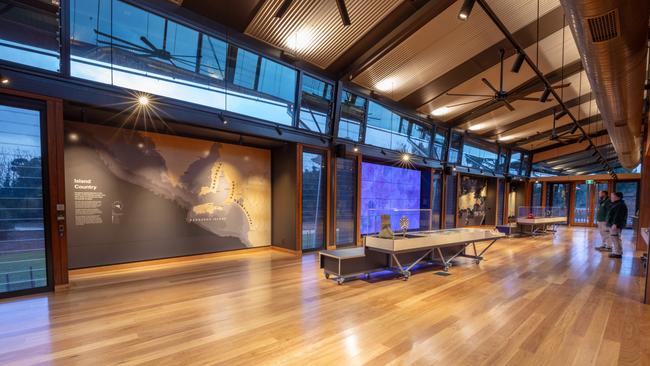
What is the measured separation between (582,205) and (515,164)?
4.09 metres

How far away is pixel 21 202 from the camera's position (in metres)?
3.63

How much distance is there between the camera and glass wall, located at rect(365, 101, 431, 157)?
7707mm

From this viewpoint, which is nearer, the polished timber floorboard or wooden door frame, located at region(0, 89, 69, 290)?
the polished timber floorboard

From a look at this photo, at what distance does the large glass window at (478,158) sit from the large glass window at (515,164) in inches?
57.4

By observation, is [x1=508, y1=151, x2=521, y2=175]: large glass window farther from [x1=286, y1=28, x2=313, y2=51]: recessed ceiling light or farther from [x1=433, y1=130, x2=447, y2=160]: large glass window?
[x1=286, y1=28, x2=313, y2=51]: recessed ceiling light

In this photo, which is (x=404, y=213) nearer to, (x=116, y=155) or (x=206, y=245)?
(x=206, y=245)

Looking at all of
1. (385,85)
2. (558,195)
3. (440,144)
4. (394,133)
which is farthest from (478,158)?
(385,85)

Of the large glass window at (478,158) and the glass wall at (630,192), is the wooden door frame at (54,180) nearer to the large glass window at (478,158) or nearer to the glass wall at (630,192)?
the large glass window at (478,158)

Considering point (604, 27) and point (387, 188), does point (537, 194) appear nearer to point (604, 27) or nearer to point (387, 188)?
point (387, 188)

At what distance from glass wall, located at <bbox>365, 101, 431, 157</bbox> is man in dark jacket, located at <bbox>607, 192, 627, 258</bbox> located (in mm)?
4676

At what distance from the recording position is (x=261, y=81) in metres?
5.58

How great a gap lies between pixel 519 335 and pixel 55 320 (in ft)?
15.5

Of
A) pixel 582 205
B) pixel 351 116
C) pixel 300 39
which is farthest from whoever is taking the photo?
pixel 582 205

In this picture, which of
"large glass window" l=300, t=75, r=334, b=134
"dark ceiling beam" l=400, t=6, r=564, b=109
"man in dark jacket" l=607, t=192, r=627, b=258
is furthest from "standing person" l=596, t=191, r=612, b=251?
"large glass window" l=300, t=75, r=334, b=134
